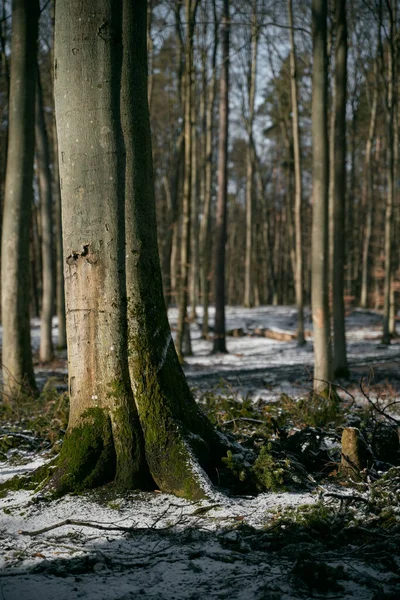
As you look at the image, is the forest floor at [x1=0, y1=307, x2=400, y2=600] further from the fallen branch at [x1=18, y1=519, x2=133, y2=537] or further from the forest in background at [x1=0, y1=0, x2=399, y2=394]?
the forest in background at [x1=0, y1=0, x2=399, y2=394]

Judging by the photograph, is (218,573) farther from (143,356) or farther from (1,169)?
(1,169)

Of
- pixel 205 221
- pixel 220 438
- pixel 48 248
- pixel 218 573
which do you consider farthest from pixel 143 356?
pixel 205 221

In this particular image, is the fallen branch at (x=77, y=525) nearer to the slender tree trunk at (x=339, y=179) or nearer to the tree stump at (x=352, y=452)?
the tree stump at (x=352, y=452)

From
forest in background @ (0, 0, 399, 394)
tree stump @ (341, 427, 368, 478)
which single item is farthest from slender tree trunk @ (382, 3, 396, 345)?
tree stump @ (341, 427, 368, 478)

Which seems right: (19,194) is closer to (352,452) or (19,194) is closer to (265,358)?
(352,452)

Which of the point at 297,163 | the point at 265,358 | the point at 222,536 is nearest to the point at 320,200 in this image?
the point at 222,536

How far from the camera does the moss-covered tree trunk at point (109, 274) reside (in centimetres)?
346

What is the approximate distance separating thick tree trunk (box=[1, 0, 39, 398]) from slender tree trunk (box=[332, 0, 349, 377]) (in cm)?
487

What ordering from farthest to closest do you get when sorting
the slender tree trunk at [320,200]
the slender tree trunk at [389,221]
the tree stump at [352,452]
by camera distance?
the slender tree trunk at [389,221], the slender tree trunk at [320,200], the tree stump at [352,452]

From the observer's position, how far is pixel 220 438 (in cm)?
394

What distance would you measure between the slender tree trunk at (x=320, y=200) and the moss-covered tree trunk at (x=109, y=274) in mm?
3878

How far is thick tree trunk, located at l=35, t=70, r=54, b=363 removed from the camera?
11961 mm

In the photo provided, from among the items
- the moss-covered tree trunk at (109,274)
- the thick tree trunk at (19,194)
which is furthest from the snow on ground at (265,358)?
the moss-covered tree trunk at (109,274)

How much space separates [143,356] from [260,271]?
3278 centimetres
